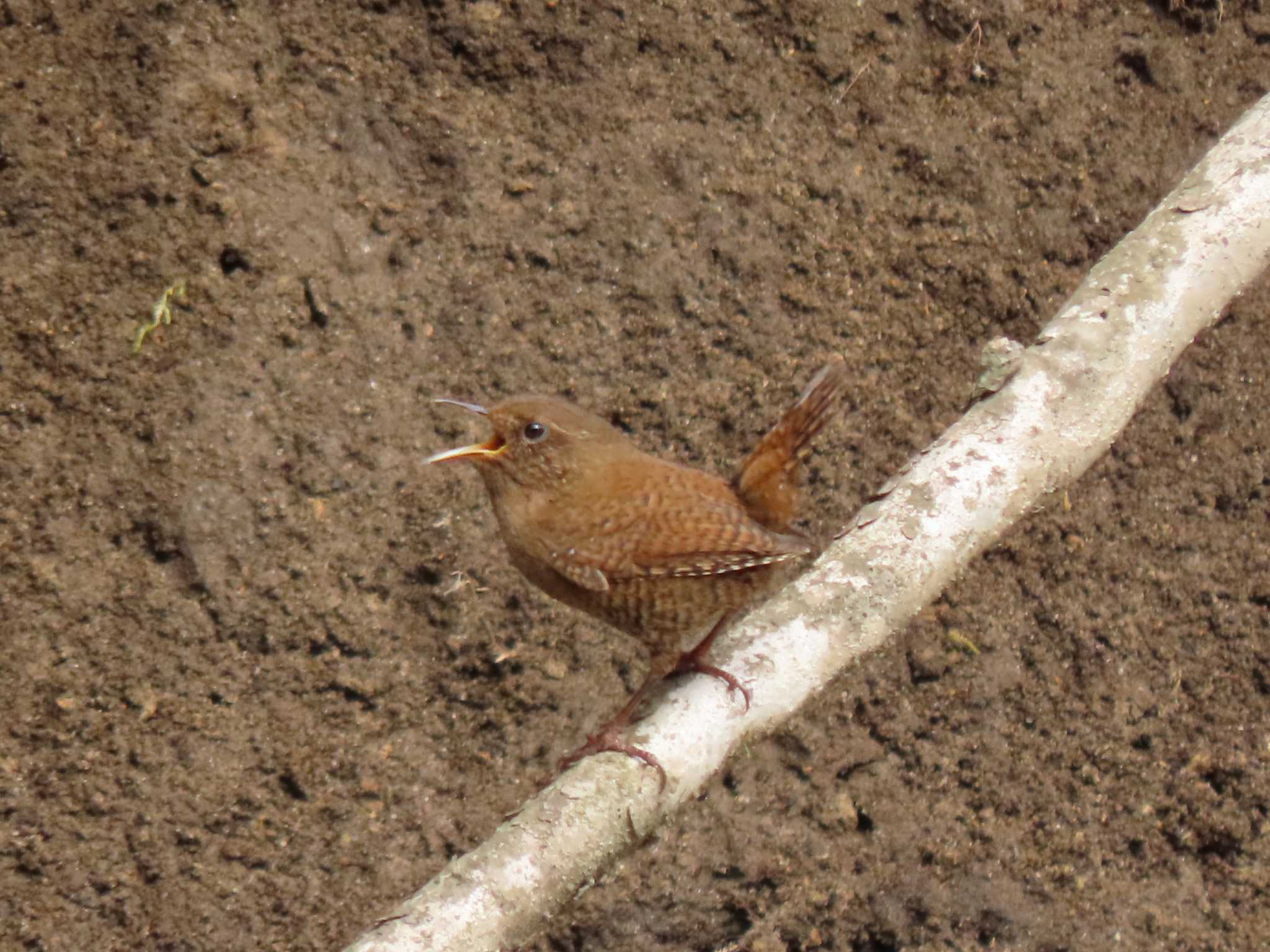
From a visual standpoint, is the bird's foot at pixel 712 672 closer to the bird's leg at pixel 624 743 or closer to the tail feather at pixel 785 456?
the bird's leg at pixel 624 743

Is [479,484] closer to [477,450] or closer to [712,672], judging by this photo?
[477,450]

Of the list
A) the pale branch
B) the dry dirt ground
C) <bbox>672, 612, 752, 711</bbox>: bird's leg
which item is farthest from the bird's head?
the dry dirt ground

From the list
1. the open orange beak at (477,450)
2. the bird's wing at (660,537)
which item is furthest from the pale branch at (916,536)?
the open orange beak at (477,450)

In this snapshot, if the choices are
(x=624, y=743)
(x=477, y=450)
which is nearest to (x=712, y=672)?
(x=624, y=743)

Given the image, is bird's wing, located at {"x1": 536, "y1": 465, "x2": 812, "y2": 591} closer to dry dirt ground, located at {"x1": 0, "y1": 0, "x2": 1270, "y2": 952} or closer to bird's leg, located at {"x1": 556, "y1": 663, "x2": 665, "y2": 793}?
bird's leg, located at {"x1": 556, "y1": 663, "x2": 665, "y2": 793}

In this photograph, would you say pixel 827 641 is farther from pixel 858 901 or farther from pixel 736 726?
pixel 858 901
